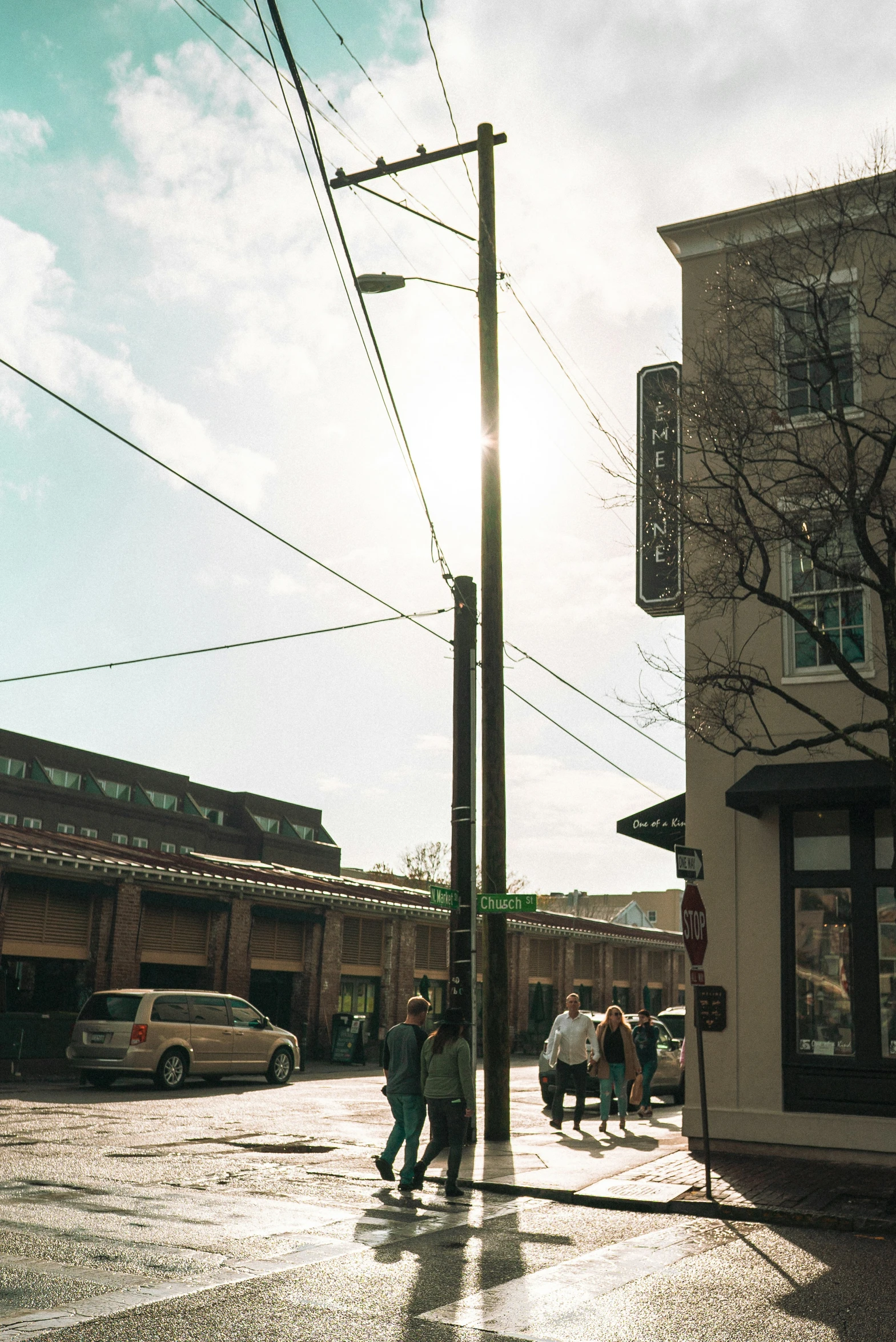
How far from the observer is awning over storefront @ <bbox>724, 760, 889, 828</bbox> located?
1298 centimetres

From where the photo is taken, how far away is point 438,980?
39.1 m

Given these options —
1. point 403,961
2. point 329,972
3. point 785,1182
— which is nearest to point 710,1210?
point 785,1182

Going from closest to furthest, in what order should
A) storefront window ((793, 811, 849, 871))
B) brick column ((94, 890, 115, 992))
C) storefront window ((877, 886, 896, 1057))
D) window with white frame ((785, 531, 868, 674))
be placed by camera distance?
1. storefront window ((877, 886, 896, 1057))
2. storefront window ((793, 811, 849, 871))
3. window with white frame ((785, 531, 868, 674))
4. brick column ((94, 890, 115, 992))

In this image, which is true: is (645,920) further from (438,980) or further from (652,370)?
(652,370)

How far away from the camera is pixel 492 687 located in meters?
14.4

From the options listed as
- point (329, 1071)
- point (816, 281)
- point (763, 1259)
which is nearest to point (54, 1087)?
point (329, 1071)

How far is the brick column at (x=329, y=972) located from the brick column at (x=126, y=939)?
22.2 ft

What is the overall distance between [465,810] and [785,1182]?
18.5 ft

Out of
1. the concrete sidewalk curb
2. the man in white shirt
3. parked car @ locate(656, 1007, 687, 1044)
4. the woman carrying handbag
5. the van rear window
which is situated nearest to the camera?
the concrete sidewalk curb

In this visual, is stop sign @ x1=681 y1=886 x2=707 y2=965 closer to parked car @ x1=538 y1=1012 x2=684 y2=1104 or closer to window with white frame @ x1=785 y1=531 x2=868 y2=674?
window with white frame @ x1=785 y1=531 x2=868 y2=674

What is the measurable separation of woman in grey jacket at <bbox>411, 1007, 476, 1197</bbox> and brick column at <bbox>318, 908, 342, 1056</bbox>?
22.5 m

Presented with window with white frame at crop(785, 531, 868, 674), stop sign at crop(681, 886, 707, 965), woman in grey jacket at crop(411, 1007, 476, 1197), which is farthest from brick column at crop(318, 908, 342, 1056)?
stop sign at crop(681, 886, 707, 965)

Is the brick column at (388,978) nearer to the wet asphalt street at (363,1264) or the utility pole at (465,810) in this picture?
the utility pole at (465,810)

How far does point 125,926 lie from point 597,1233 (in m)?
20.2
